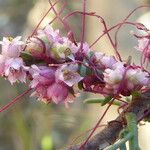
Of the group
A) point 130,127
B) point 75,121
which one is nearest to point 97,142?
point 130,127

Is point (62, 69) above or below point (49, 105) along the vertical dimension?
below

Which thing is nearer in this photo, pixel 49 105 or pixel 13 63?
pixel 13 63

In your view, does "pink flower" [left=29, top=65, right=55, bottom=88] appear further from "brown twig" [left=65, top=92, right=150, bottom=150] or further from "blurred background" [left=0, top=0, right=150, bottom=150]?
"blurred background" [left=0, top=0, right=150, bottom=150]

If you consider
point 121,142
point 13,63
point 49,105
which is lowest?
point 121,142

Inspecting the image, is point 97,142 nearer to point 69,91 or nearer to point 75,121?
point 69,91

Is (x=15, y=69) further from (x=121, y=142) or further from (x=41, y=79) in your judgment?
(x=121, y=142)

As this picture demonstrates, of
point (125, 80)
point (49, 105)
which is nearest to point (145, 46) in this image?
point (125, 80)

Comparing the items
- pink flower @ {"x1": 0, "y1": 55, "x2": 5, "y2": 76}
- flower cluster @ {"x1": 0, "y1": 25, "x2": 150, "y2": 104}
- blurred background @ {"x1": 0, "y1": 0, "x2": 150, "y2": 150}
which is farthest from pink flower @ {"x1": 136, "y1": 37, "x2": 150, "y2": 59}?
blurred background @ {"x1": 0, "y1": 0, "x2": 150, "y2": 150}
